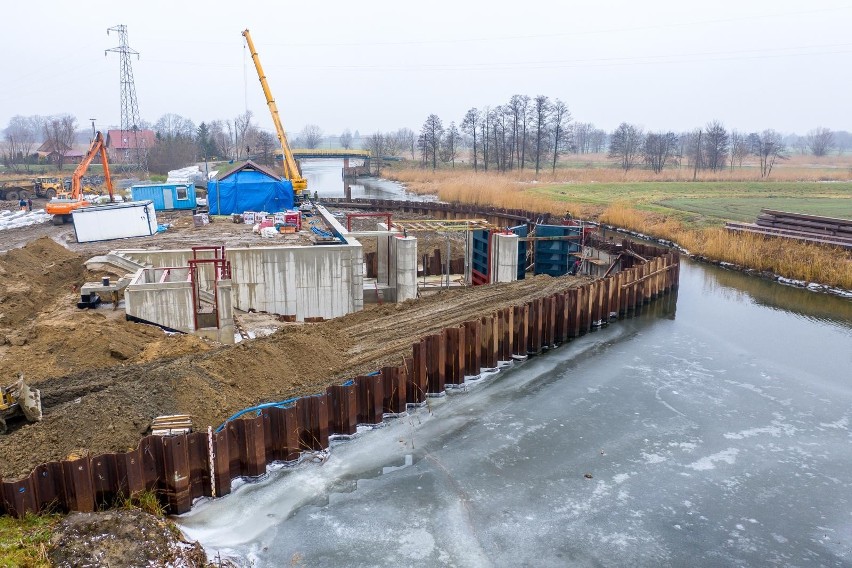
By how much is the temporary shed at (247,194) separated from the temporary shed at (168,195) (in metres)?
6.00

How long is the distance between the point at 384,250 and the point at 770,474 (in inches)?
722

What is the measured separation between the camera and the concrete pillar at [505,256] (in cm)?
2608

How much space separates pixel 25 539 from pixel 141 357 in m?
7.69

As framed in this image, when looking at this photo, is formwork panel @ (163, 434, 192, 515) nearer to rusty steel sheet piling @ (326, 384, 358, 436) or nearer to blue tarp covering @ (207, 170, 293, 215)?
rusty steel sheet piling @ (326, 384, 358, 436)

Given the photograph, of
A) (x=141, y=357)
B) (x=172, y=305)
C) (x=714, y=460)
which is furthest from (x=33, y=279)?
(x=714, y=460)

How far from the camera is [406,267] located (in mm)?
25047

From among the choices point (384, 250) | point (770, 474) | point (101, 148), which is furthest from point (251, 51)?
point (770, 474)

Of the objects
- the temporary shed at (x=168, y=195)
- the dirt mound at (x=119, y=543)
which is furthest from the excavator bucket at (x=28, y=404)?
the temporary shed at (x=168, y=195)

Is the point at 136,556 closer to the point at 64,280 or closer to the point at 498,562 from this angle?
the point at 498,562

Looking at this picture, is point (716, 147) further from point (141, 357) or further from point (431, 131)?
point (141, 357)

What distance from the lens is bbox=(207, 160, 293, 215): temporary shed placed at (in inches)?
1359

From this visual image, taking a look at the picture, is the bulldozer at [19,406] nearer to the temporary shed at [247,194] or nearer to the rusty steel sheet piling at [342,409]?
the rusty steel sheet piling at [342,409]

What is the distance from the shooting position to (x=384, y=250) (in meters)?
27.5

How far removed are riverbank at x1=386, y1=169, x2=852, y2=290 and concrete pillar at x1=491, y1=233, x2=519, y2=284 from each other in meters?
12.5
